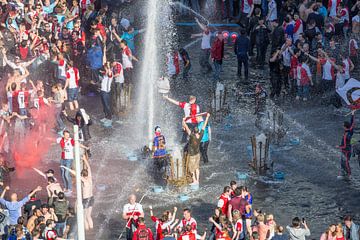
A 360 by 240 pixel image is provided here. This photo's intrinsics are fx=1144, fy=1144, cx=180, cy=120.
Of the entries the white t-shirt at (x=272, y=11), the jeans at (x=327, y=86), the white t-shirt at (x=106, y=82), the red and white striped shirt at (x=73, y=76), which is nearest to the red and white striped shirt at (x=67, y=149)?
the white t-shirt at (x=106, y=82)

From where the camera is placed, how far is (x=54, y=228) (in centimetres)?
2378

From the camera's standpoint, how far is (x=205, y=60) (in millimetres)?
37281

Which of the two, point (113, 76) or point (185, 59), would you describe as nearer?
point (113, 76)

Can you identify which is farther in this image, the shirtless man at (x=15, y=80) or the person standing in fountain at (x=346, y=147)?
the shirtless man at (x=15, y=80)

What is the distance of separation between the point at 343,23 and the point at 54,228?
58.7 feet

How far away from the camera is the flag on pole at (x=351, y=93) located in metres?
30.8

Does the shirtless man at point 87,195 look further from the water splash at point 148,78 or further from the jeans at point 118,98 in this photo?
the jeans at point 118,98

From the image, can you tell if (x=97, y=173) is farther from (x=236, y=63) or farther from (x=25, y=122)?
(x=236, y=63)

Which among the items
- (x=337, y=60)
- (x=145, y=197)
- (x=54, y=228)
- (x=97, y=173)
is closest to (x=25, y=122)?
(x=97, y=173)

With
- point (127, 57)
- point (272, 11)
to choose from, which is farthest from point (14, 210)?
point (272, 11)

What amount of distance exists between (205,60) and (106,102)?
18.8 ft

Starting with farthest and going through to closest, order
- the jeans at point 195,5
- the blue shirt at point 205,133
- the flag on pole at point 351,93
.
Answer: the jeans at point 195,5, the flag on pole at point 351,93, the blue shirt at point 205,133

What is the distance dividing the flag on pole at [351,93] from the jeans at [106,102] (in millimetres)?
6545

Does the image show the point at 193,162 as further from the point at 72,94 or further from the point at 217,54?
the point at 217,54
